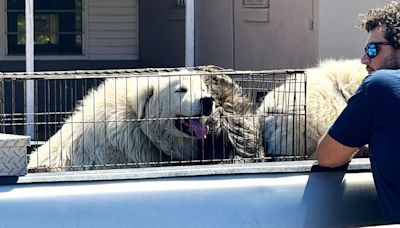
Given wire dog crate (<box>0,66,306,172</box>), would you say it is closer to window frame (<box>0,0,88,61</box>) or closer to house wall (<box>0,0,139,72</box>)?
window frame (<box>0,0,88,61</box>)

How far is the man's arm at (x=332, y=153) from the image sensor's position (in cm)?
385

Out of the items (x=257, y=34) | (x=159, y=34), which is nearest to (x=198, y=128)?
(x=257, y=34)

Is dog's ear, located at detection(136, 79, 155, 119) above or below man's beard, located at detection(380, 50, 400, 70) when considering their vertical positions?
below

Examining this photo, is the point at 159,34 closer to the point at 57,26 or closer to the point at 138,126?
the point at 57,26

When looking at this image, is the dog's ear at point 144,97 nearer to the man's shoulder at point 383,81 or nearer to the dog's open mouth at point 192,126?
the dog's open mouth at point 192,126

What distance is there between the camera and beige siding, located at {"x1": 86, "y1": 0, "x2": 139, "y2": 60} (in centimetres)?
1722

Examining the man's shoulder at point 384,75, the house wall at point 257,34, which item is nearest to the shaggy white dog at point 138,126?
the man's shoulder at point 384,75

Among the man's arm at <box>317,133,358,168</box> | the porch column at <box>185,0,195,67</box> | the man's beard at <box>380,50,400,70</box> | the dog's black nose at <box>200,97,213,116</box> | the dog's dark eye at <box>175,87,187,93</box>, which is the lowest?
the man's arm at <box>317,133,358,168</box>

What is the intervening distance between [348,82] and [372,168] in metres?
2.64

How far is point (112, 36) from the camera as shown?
56.9 ft

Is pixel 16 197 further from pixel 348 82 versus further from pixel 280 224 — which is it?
pixel 348 82

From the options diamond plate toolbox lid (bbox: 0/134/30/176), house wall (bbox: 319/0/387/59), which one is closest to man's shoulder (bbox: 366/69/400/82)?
diamond plate toolbox lid (bbox: 0/134/30/176)

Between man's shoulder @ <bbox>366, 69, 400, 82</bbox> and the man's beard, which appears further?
the man's beard

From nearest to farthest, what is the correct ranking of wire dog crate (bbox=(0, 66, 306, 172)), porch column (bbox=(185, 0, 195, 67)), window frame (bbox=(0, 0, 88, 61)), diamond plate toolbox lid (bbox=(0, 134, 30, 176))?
1. diamond plate toolbox lid (bbox=(0, 134, 30, 176))
2. wire dog crate (bbox=(0, 66, 306, 172))
3. porch column (bbox=(185, 0, 195, 67))
4. window frame (bbox=(0, 0, 88, 61))
